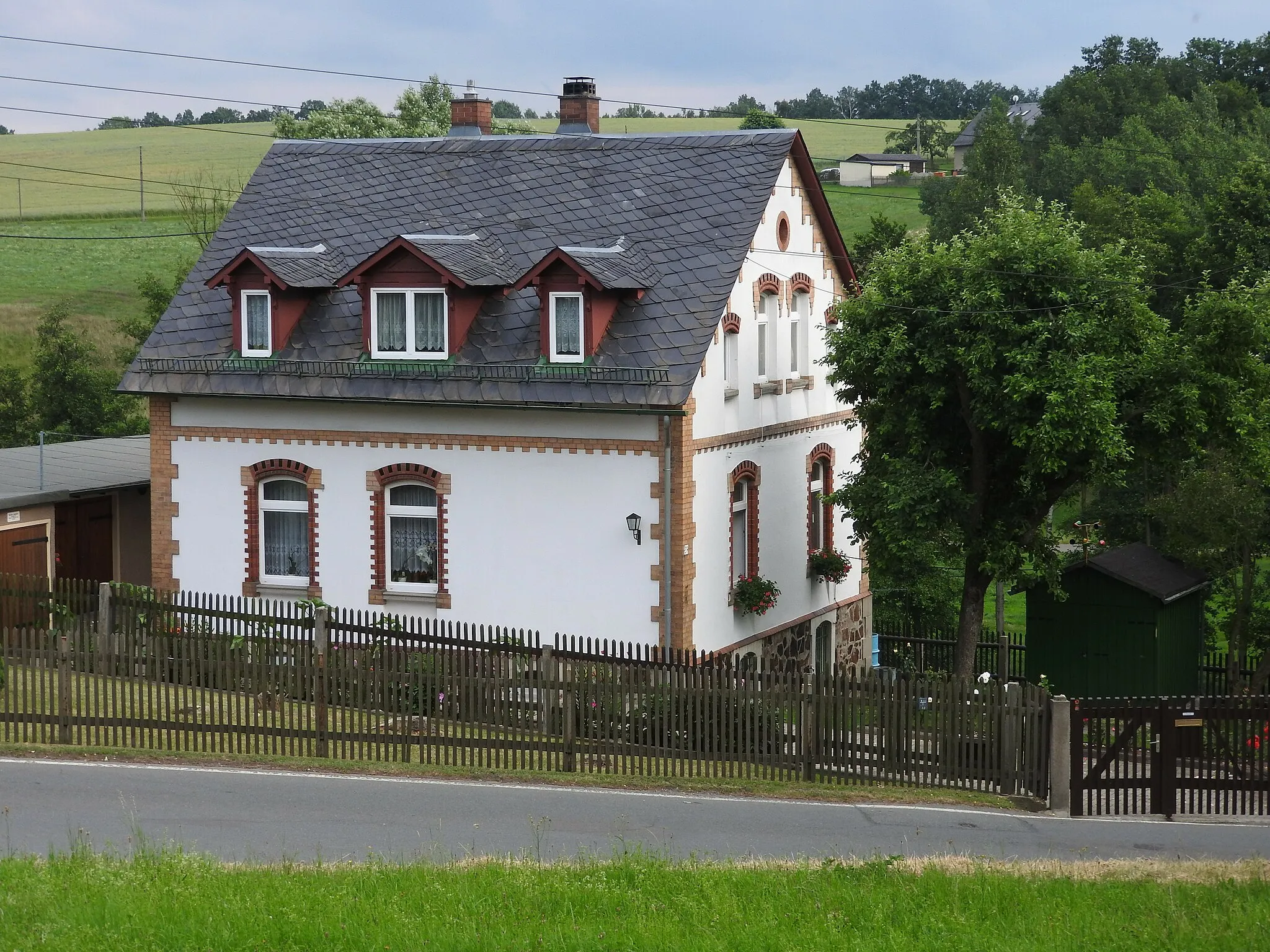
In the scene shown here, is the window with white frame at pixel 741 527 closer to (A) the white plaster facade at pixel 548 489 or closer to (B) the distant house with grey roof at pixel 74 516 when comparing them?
(A) the white plaster facade at pixel 548 489

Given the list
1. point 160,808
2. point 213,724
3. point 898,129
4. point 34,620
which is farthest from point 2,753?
point 898,129

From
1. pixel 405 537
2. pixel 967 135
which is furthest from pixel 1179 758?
pixel 967 135

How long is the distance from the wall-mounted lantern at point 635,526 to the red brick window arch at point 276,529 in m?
5.36

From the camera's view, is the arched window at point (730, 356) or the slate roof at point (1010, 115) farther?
the slate roof at point (1010, 115)

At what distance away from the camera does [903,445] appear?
74.0 feet

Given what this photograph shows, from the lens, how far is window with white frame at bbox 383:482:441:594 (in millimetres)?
23750

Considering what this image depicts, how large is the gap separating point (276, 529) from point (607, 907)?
14.6 metres

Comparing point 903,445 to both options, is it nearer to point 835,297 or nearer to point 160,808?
point 835,297

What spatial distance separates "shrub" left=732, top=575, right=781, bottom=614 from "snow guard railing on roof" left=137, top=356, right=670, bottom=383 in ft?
12.9

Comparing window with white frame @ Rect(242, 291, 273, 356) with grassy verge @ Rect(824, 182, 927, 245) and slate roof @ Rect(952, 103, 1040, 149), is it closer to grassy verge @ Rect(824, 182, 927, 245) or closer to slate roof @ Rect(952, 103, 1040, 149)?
grassy verge @ Rect(824, 182, 927, 245)

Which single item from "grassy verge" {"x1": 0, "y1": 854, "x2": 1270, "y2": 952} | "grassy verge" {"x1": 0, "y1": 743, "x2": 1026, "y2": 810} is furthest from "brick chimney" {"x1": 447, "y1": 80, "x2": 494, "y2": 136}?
"grassy verge" {"x1": 0, "y1": 854, "x2": 1270, "y2": 952}

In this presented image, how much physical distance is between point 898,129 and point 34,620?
4871 inches

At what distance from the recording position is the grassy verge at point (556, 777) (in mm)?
17141

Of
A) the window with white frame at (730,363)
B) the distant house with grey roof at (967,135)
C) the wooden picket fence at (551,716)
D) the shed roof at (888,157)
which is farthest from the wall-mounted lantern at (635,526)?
the distant house with grey roof at (967,135)
